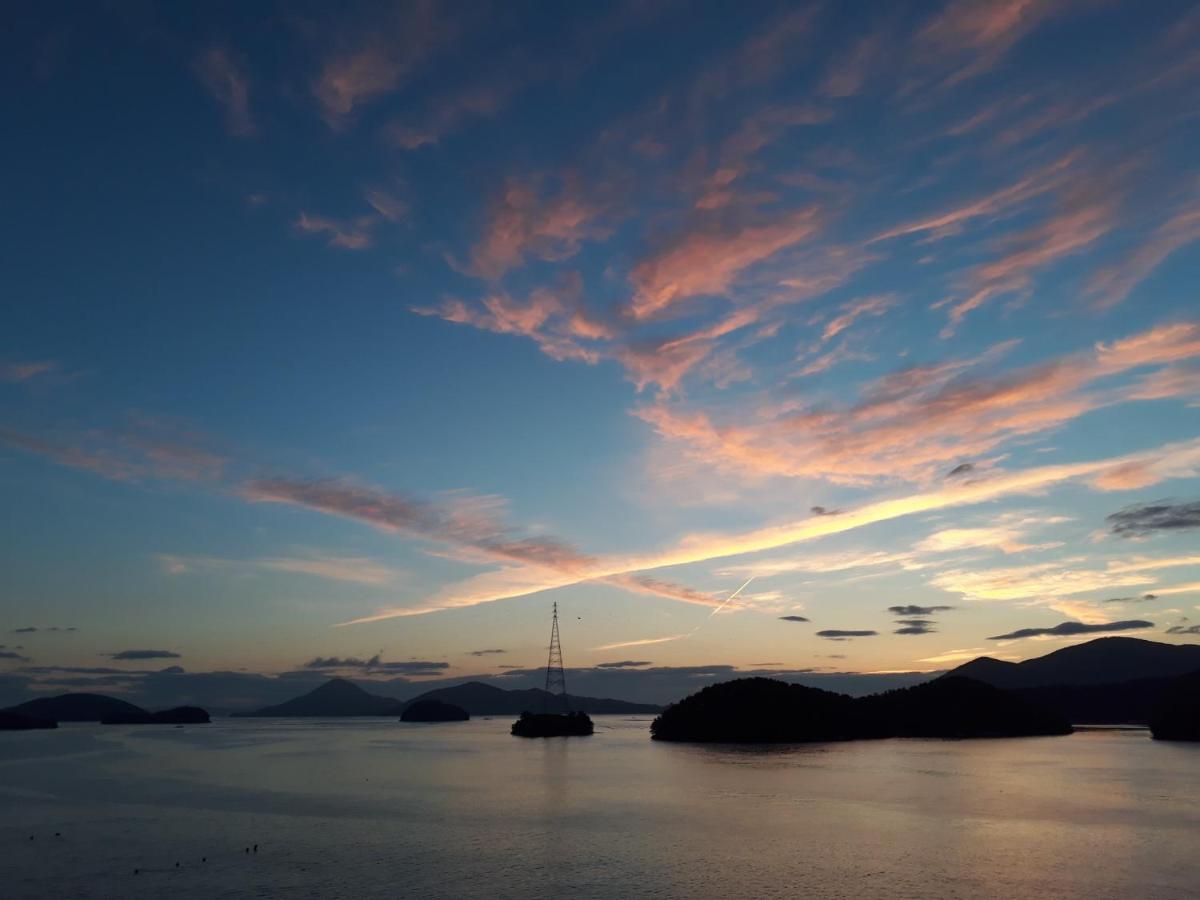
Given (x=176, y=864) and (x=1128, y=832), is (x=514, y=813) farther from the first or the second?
(x=1128, y=832)

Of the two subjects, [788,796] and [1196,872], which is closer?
[1196,872]

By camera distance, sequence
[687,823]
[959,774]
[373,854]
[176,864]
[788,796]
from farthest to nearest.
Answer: [959,774]
[788,796]
[687,823]
[373,854]
[176,864]

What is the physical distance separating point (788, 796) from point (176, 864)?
87.1 meters

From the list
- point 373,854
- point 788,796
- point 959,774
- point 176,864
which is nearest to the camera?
point 176,864

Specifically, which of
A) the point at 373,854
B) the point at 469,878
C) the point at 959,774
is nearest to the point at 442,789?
the point at 373,854

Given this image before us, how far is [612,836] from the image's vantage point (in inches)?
3610

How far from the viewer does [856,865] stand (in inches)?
2987

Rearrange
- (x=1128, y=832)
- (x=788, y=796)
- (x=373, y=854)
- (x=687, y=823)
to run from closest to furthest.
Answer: (x=373, y=854)
(x=1128, y=832)
(x=687, y=823)
(x=788, y=796)

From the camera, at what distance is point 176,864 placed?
75438 mm

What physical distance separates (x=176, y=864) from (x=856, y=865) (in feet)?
206

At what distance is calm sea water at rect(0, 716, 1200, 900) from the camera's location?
222 feet

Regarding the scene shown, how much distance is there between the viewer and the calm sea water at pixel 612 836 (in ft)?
222

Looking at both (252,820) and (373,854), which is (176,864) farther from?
(252,820)

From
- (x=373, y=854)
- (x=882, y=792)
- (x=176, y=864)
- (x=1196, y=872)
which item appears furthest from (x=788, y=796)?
(x=176, y=864)
